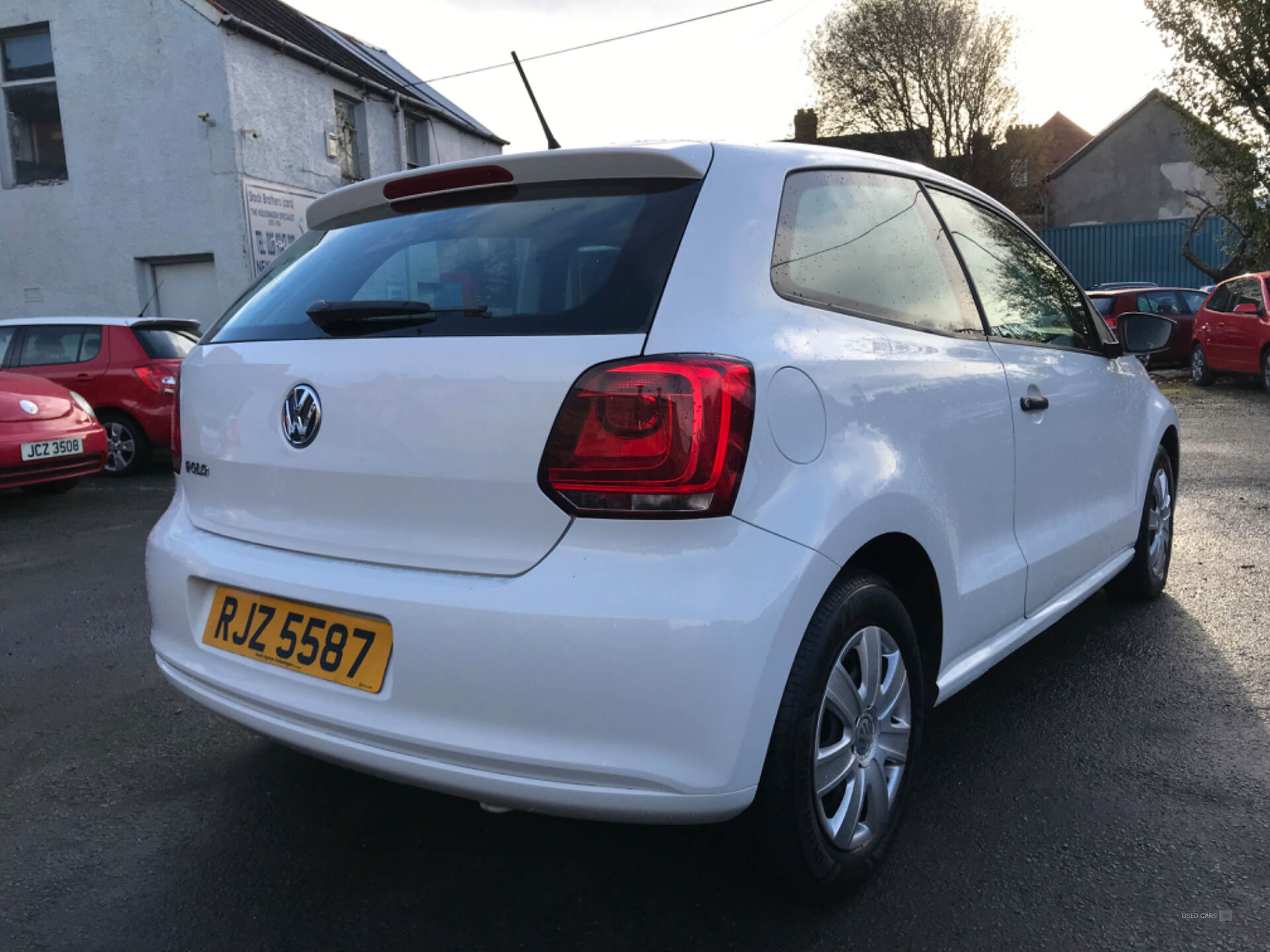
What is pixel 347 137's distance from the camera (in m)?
18.6

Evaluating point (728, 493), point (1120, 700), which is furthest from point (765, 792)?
point (1120, 700)

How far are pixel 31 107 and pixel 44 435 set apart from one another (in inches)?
447

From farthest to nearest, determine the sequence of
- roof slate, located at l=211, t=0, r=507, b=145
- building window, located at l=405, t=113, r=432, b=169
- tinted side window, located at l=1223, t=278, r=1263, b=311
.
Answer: building window, located at l=405, t=113, r=432, b=169, roof slate, located at l=211, t=0, r=507, b=145, tinted side window, located at l=1223, t=278, r=1263, b=311

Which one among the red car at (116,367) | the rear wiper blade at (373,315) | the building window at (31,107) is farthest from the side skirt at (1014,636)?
the building window at (31,107)

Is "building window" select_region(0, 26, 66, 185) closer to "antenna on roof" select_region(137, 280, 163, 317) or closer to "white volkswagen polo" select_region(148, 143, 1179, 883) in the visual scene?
"antenna on roof" select_region(137, 280, 163, 317)

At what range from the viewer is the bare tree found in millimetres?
37594

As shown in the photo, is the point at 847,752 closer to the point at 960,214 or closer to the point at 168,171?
the point at 960,214

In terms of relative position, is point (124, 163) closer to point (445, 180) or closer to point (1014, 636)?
point (445, 180)

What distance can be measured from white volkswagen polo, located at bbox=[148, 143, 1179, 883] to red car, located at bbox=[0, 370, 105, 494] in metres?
5.70

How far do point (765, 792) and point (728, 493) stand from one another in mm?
613

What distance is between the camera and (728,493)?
1968 millimetres

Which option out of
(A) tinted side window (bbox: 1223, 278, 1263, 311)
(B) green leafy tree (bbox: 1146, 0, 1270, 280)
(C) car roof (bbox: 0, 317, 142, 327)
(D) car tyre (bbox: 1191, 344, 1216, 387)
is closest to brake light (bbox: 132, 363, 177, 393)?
(C) car roof (bbox: 0, 317, 142, 327)

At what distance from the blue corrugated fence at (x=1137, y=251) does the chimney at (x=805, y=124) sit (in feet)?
41.2

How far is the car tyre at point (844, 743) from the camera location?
2102 mm
